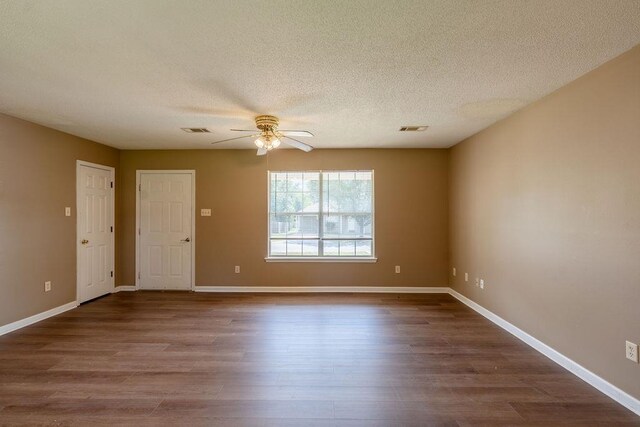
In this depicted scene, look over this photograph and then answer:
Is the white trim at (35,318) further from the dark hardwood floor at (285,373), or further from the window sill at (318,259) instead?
the window sill at (318,259)

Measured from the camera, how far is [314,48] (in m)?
2.03

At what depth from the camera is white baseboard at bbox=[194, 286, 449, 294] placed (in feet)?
16.5

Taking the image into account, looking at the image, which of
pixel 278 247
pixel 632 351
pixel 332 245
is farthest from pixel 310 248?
pixel 632 351

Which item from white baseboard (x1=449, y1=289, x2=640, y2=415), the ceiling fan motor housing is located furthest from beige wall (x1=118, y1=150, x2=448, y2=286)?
the ceiling fan motor housing

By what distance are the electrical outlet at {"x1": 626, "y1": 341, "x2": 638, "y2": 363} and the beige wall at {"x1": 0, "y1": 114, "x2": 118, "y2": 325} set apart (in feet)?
19.3

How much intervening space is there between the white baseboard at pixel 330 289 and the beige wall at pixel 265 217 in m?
0.07

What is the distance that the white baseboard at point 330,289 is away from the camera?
5.03 metres

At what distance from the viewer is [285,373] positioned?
2.50m

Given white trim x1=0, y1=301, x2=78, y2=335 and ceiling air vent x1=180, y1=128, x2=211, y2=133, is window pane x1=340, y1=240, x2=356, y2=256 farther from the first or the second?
white trim x1=0, y1=301, x2=78, y2=335

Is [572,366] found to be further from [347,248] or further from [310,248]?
[310,248]

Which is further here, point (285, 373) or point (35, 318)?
point (35, 318)

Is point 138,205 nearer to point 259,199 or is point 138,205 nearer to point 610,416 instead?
point 259,199

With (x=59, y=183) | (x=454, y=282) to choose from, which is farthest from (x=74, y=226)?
(x=454, y=282)

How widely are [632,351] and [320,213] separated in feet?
13.0
